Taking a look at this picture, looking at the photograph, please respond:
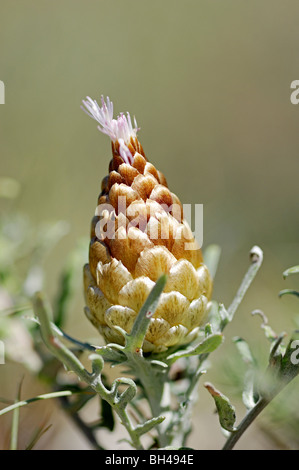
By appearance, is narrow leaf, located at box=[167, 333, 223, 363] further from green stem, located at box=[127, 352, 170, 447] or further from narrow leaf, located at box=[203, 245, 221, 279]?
narrow leaf, located at box=[203, 245, 221, 279]

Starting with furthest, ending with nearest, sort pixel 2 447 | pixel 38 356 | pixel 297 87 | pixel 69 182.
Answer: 1. pixel 297 87
2. pixel 69 182
3. pixel 38 356
4. pixel 2 447

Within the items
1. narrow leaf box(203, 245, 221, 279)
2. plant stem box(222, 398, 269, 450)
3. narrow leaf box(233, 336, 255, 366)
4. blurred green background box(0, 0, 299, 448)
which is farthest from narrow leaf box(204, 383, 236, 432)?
blurred green background box(0, 0, 299, 448)

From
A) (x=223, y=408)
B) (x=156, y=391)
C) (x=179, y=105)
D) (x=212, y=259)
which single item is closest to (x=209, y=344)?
(x=223, y=408)

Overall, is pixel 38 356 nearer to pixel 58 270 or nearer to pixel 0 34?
pixel 58 270

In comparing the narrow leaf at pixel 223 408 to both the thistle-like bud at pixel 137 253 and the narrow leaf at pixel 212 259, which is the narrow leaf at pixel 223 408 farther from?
the narrow leaf at pixel 212 259

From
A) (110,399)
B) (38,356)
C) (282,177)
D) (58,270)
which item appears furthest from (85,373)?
(282,177)

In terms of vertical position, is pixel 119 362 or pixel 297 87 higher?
pixel 297 87

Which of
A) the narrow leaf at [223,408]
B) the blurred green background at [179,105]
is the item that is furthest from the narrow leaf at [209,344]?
the blurred green background at [179,105]
